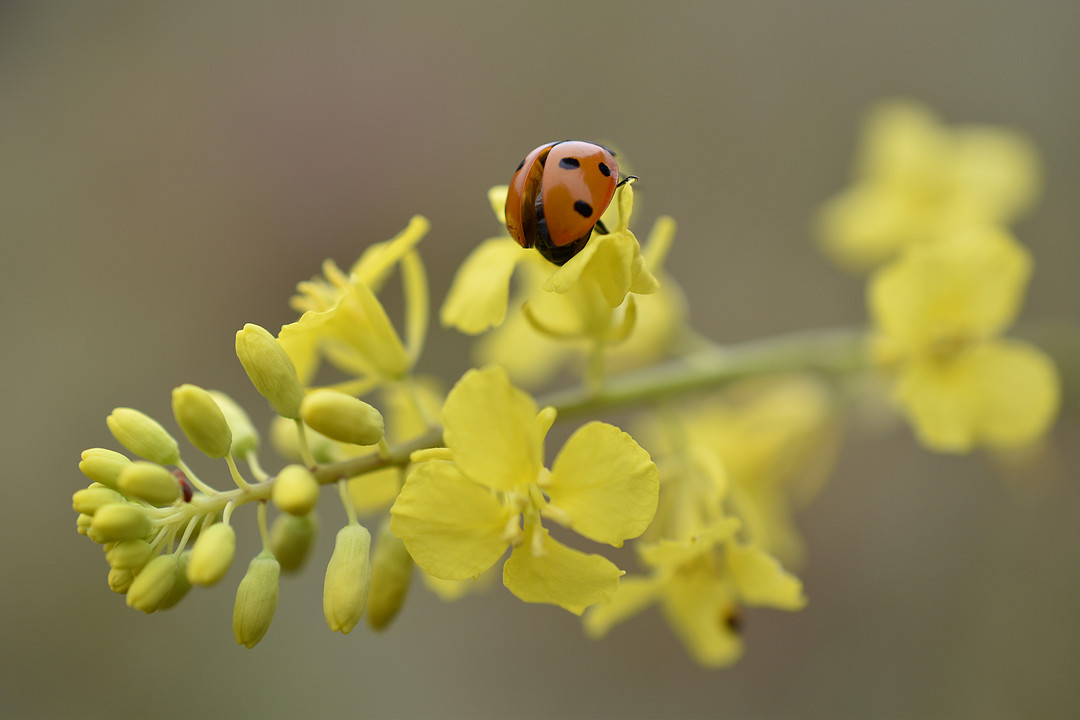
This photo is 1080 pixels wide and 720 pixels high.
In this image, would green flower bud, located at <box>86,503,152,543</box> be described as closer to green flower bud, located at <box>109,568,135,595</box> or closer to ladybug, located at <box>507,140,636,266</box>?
green flower bud, located at <box>109,568,135,595</box>

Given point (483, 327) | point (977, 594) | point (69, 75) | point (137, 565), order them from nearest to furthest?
point (137, 565) < point (483, 327) < point (977, 594) < point (69, 75)

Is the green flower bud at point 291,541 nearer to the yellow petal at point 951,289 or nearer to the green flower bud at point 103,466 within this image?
the green flower bud at point 103,466

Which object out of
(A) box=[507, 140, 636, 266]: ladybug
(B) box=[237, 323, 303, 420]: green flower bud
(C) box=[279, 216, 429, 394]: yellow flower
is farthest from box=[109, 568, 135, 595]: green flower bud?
(A) box=[507, 140, 636, 266]: ladybug

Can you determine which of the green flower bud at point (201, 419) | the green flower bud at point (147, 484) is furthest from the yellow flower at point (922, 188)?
the green flower bud at point (147, 484)

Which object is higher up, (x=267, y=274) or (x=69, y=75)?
(x=69, y=75)

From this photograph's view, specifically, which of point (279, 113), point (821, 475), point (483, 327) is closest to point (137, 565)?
point (483, 327)

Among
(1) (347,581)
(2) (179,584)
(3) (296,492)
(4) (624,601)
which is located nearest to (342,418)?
(3) (296,492)

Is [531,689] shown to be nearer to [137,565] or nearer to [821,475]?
[821,475]

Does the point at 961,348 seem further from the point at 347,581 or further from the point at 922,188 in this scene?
the point at 347,581
